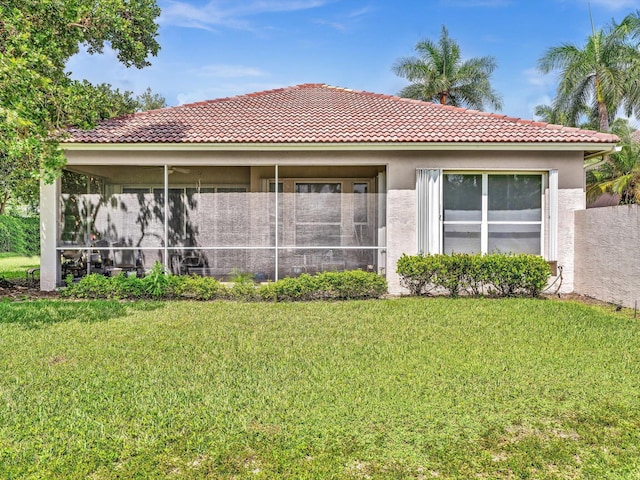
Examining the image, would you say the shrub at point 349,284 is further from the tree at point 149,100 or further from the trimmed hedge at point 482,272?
the tree at point 149,100

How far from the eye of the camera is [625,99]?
26625mm

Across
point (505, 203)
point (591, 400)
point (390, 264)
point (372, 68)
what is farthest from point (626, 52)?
point (591, 400)

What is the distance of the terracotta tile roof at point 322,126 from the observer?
994 centimetres

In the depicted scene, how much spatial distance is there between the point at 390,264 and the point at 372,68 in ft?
48.7

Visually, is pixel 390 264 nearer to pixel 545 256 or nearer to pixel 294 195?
pixel 294 195

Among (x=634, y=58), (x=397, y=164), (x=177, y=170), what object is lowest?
(x=177, y=170)

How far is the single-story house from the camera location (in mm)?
10203

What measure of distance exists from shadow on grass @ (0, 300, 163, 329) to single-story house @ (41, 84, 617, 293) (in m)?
1.57

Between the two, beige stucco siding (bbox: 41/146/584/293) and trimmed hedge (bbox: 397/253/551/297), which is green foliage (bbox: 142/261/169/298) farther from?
trimmed hedge (bbox: 397/253/551/297)

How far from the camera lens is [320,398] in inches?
162

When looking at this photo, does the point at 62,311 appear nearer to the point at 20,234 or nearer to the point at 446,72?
the point at 20,234

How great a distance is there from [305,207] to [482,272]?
4364mm

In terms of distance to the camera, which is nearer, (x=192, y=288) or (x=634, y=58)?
(x=192, y=288)

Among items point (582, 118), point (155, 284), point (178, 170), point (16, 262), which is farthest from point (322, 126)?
point (582, 118)
